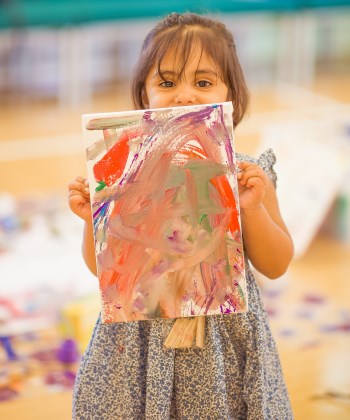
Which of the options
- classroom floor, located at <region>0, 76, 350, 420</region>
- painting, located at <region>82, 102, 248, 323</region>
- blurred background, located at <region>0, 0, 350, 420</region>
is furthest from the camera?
blurred background, located at <region>0, 0, 350, 420</region>

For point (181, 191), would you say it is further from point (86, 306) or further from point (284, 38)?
point (284, 38)

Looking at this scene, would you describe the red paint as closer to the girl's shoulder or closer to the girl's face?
the girl's face

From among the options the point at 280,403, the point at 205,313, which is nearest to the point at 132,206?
the point at 205,313

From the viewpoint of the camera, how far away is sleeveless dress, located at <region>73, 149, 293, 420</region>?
4.27ft

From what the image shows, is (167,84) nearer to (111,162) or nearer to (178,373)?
(111,162)

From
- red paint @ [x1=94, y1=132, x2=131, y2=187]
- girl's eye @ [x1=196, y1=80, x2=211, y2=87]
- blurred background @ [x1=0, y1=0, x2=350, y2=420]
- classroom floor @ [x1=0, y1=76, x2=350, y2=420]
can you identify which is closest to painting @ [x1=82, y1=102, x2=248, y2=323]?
red paint @ [x1=94, y1=132, x2=131, y2=187]

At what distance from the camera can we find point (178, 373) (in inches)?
52.0

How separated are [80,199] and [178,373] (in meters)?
0.31

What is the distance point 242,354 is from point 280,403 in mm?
125

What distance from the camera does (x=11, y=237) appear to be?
2816mm

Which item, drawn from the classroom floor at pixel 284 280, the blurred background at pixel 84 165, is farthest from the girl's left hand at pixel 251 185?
the classroom floor at pixel 284 280

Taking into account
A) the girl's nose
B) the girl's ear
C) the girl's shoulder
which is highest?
the girl's ear

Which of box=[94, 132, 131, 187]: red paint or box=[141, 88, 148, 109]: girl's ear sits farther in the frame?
box=[141, 88, 148, 109]: girl's ear

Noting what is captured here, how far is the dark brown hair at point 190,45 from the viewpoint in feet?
4.33
